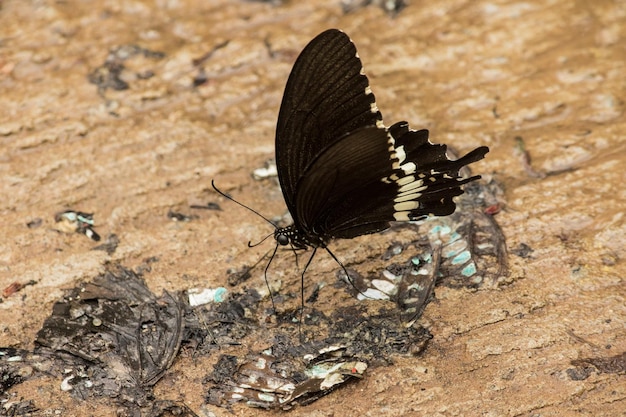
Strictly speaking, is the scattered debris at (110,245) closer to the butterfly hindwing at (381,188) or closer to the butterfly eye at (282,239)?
the butterfly eye at (282,239)

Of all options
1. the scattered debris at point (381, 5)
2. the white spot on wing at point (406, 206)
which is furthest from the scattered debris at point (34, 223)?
the scattered debris at point (381, 5)

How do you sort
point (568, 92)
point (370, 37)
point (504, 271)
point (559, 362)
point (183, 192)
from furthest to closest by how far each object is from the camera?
point (370, 37), point (568, 92), point (183, 192), point (504, 271), point (559, 362)

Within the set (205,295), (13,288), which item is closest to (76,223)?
(13,288)

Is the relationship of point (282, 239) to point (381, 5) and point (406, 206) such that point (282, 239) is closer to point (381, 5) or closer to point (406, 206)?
point (406, 206)

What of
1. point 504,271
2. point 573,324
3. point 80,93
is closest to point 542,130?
point 504,271

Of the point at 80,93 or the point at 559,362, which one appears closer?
the point at 559,362

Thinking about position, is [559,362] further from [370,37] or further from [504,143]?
[370,37]

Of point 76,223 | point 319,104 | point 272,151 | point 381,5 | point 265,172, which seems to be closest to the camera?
point 319,104
